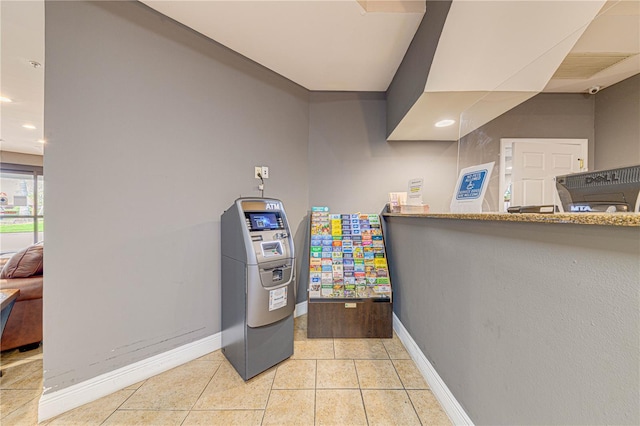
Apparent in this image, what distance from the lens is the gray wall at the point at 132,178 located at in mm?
1409

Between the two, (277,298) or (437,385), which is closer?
(437,385)

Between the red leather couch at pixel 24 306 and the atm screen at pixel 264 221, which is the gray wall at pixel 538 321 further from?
the red leather couch at pixel 24 306

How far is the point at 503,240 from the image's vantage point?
1.01 meters

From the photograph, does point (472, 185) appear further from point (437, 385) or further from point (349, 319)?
point (349, 319)

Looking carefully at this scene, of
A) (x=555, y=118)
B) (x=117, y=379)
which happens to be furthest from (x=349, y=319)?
(x=555, y=118)

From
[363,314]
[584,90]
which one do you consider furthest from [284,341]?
[584,90]

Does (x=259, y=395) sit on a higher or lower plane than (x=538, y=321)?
lower

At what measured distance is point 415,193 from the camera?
7.72 feet

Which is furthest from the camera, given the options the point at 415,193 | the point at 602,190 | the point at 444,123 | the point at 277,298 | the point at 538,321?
the point at 444,123

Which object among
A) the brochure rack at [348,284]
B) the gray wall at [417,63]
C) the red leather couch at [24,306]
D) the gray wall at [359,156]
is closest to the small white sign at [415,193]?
the brochure rack at [348,284]

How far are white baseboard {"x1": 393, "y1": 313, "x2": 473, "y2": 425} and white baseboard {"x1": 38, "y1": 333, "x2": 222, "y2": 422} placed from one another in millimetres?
1700

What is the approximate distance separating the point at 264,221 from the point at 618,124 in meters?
4.29

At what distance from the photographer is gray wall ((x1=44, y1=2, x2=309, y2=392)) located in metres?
1.41

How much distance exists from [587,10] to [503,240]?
1.81 m
